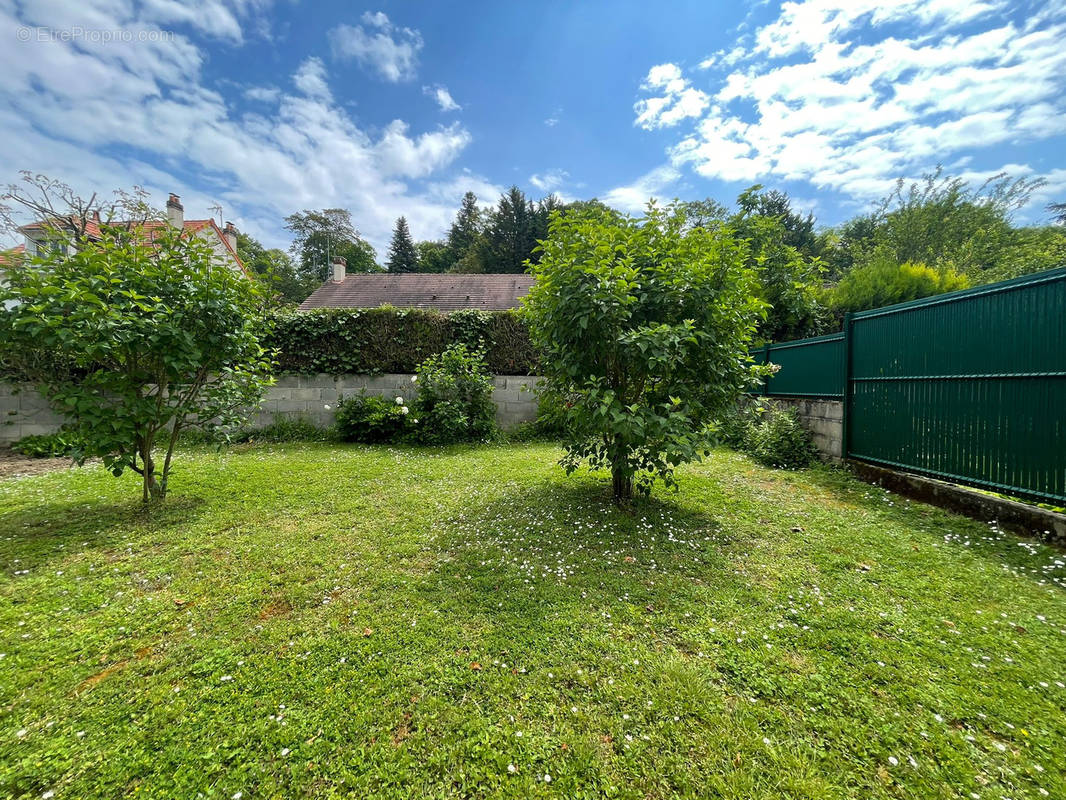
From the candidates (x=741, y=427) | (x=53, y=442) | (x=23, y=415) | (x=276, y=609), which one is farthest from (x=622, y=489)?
(x=23, y=415)

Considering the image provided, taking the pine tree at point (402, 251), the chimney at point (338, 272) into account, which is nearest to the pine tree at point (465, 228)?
the pine tree at point (402, 251)

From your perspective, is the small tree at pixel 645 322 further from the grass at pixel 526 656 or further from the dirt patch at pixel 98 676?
the dirt patch at pixel 98 676

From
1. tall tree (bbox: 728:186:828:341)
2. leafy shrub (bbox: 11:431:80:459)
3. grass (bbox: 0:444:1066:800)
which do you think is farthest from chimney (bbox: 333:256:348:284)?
grass (bbox: 0:444:1066:800)

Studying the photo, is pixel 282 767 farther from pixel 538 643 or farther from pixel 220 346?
pixel 220 346

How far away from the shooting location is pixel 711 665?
1.68 m

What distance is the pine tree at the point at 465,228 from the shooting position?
33875 mm

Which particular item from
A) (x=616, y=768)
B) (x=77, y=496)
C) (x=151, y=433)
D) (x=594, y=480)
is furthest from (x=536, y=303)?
(x=77, y=496)

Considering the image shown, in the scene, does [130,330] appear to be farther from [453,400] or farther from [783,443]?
[783,443]

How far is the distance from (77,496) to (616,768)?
532 centimetres

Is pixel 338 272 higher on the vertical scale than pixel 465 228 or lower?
lower

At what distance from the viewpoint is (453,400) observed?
663 cm

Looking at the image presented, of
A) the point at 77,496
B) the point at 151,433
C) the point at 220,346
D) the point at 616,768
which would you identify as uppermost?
the point at 220,346

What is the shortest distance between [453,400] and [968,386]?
6176 millimetres

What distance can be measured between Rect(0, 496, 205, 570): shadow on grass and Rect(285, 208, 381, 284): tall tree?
120 ft
